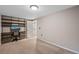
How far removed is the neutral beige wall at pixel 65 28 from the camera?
369 centimetres

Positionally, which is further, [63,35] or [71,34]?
[63,35]

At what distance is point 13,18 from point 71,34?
444 centimetres

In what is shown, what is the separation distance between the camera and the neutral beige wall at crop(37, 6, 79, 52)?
3691mm

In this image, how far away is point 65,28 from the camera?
170 inches

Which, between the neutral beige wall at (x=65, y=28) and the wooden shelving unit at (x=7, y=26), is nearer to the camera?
the neutral beige wall at (x=65, y=28)

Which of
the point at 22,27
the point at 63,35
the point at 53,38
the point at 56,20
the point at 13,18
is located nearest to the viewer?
the point at 63,35

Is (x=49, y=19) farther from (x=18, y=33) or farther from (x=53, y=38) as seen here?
(x=18, y=33)

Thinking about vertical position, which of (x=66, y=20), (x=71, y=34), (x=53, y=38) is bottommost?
(x=53, y=38)

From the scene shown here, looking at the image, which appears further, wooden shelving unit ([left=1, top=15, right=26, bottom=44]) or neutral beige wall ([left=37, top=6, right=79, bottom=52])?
wooden shelving unit ([left=1, top=15, right=26, bottom=44])

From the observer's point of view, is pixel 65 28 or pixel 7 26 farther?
pixel 7 26

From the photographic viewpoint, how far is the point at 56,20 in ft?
16.6

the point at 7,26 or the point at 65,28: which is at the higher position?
the point at 7,26
